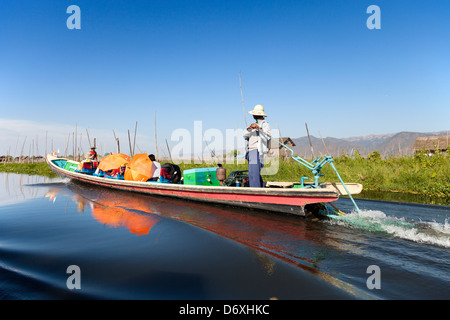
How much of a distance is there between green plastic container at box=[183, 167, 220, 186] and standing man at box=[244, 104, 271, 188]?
2.06m

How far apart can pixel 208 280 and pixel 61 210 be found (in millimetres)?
6104

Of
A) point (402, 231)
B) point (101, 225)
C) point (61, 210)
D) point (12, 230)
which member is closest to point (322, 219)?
point (402, 231)

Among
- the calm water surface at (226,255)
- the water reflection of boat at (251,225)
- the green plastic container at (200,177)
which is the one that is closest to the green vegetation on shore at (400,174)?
the green plastic container at (200,177)

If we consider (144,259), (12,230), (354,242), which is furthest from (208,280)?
(12,230)

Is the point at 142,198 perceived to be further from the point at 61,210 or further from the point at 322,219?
the point at 322,219

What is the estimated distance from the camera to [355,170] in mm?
12602

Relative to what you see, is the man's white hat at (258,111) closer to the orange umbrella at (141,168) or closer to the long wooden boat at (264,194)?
the long wooden boat at (264,194)

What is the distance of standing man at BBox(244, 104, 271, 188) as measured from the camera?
21.6 feet

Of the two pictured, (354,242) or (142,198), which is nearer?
(354,242)

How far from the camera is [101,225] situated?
5.59 meters

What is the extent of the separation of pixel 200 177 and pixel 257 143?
260 cm

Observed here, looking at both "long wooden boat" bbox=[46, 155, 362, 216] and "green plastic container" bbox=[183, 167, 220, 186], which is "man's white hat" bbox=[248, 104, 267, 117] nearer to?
"long wooden boat" bbox=[46, 155, 362, 216]

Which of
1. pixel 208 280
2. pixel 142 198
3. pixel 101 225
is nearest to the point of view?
pixel 208 280
